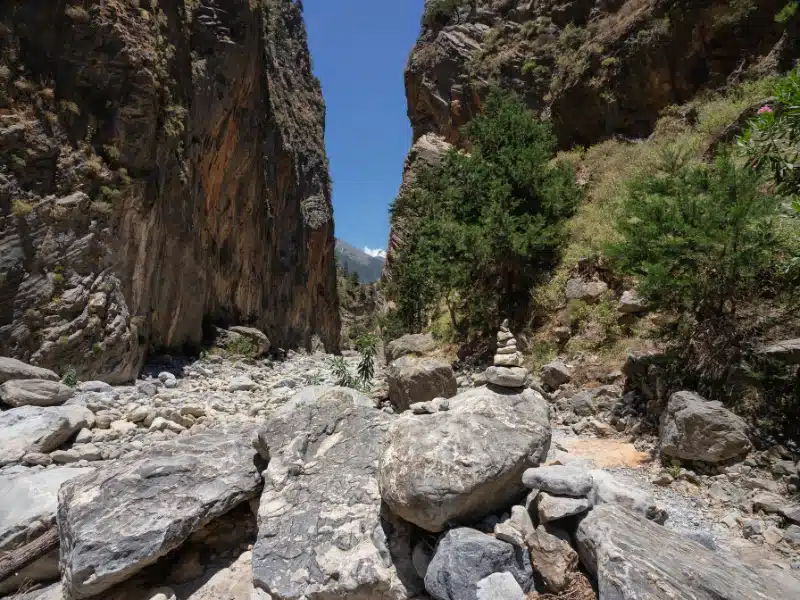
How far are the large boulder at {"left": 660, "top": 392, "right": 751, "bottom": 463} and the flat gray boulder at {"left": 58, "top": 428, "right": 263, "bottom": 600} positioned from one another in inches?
156

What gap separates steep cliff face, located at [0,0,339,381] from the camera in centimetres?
712

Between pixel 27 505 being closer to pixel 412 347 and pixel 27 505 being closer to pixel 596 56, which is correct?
pixel 412 347

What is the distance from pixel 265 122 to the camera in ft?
66.1

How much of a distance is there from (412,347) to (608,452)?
6106mm

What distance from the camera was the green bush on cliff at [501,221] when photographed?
30.0 feet

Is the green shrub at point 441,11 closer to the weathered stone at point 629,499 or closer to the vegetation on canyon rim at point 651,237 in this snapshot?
the vegetation on canyon rim at point 651,237

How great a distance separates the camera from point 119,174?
855 centimetres

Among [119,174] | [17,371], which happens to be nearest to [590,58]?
[119,174]

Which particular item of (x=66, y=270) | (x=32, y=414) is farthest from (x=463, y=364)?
(x=66, y=270)

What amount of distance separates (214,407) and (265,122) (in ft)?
56.5

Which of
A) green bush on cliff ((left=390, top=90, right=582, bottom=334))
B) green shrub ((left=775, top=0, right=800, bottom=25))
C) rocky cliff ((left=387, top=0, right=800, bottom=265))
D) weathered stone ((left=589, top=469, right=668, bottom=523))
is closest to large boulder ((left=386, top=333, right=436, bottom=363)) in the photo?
green bush on cliff ((left=390, top=90, right=582, bottom=334))

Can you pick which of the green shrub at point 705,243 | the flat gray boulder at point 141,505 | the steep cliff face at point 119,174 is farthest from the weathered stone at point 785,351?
the steep cliff face at point 119,174

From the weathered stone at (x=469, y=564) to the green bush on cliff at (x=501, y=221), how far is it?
6738mm

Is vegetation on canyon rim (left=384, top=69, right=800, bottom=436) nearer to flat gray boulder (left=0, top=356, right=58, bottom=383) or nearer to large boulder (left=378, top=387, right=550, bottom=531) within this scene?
large boulder (left=378, top=387, right=550, bottom=531)
